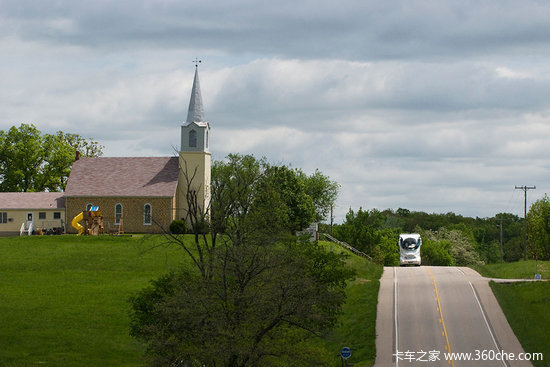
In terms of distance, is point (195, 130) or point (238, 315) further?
point (195, 130)

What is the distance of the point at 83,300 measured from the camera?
51.6m

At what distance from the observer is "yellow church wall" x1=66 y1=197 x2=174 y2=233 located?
270 feet

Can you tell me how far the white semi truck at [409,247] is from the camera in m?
76.1

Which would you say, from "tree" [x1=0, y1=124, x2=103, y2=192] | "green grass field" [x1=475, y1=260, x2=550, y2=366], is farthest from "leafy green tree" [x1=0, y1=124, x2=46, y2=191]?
"green grass field" [x1=475, y1=260, x2=550, y2=366]

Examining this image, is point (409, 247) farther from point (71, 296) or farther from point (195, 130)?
point (71, 296)

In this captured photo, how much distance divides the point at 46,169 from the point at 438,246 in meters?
67.9

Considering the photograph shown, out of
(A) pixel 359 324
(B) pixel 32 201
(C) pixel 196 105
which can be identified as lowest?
(A) pixel 359 324

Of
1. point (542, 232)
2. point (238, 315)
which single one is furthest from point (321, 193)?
point (238, 315)

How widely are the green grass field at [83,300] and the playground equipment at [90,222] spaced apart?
4.33 m

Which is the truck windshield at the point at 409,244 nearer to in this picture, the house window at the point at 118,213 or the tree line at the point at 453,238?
the tree line at the point at 453,238

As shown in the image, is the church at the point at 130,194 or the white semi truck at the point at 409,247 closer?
the white semi truck at the point at 409,247

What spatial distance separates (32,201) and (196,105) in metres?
20.1

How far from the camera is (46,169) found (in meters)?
103

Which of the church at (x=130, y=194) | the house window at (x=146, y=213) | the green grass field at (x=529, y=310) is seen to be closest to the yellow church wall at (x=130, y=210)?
the church at (x=130, y=194)
